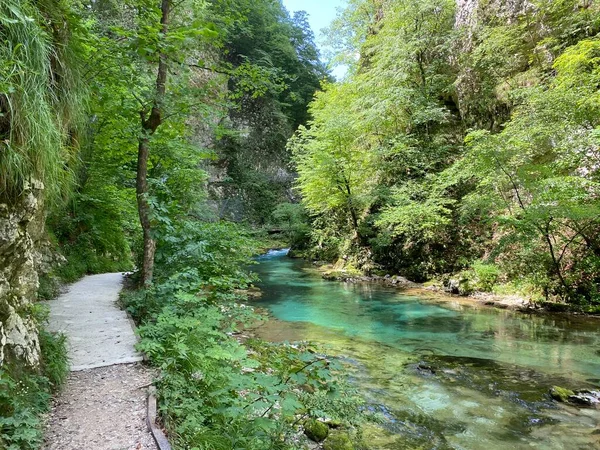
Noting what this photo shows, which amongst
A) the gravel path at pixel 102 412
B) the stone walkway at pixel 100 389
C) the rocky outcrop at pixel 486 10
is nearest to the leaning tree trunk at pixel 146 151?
the stone walkway at pixel 100 389

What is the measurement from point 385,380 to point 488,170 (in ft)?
23.7

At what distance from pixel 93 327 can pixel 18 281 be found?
2.20m

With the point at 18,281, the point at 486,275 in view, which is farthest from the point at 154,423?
the point at 486,275

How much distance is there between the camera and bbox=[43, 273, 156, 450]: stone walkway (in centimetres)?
268

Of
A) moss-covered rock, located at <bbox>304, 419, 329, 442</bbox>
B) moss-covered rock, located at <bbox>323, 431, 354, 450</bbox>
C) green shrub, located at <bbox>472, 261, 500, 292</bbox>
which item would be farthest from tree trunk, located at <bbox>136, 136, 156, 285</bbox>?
green shrub, located at <bbox>472, 261, 500, 292</bbox>

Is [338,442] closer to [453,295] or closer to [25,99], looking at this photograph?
[25,99]

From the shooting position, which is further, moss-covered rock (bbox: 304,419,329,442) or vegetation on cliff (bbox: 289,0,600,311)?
vegetation on cliff (bbox: 289,0,600,311)

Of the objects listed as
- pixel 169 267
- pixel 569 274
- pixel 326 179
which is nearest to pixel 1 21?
pixel 169 267

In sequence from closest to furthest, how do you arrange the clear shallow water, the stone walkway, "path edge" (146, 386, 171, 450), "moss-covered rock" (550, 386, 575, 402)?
1. "path edge" (146, 386, 171, 450)
2. the stone walkway
3. the clear shallow water
4. "moss-covered rock" (550, 386, 575, 402)

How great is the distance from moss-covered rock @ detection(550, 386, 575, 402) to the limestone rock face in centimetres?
647

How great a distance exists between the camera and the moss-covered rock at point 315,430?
401cm

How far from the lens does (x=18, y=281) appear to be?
10.2 ft

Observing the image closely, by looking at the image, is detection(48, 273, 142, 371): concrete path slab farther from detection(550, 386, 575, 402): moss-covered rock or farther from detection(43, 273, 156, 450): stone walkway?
detection(550, 386, 575, 402): moss-covered rock

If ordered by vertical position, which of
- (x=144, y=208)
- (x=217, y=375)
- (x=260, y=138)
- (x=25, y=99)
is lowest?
(x=217, y=375)
